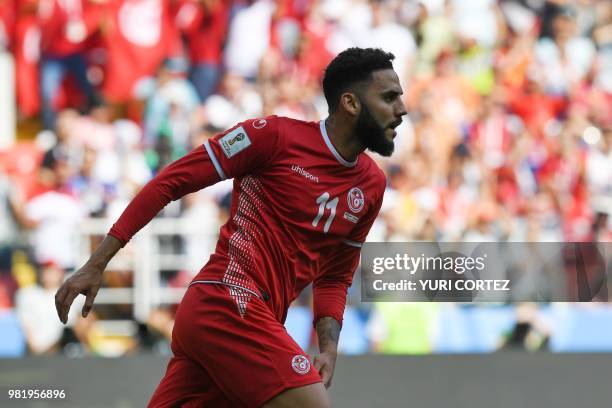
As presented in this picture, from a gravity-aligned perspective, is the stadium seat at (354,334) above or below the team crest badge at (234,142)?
above

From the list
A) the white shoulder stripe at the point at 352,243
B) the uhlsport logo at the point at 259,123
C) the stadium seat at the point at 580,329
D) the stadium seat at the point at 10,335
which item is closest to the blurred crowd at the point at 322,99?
the stadium seat at the point at 10,335

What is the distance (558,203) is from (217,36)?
3383mm

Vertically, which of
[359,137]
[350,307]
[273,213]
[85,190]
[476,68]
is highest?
[476,68]

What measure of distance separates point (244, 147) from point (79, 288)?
756 millimetres

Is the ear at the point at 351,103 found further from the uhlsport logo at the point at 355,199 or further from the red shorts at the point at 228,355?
the red shorts at the point at 228,355

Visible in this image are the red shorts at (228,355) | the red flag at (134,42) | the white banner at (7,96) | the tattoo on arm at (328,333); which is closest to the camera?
the red shorts at (228,355)

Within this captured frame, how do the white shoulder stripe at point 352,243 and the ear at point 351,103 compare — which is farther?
the white shoulder stripe at point 352,243

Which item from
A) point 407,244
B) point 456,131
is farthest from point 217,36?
point 407,244

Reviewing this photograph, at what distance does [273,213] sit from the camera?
3934 millimetres

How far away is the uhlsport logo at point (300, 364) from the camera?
145 inches

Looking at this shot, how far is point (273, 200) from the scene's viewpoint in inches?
155

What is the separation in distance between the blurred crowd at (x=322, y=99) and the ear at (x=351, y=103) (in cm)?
461

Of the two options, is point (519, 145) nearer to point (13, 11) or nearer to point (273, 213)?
point (13, 11)

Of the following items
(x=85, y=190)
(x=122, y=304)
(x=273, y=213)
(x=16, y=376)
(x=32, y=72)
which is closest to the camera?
(x=273, y=213)
